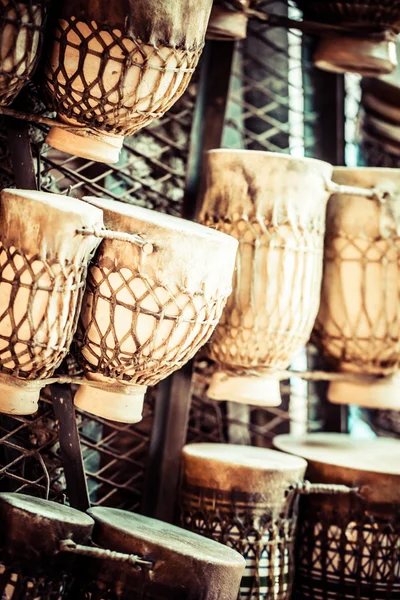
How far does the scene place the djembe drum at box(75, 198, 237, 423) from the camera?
47.9 inches

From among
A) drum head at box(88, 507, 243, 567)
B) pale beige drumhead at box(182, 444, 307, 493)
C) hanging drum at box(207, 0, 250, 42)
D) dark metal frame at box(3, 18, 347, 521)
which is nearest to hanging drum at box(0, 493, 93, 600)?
drum head at box(88, 507, 243, 567)

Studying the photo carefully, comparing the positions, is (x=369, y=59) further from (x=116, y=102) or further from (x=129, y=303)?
(x=129, y=303)

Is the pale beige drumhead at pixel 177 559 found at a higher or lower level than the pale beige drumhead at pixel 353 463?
lower

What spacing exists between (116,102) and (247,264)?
38cm

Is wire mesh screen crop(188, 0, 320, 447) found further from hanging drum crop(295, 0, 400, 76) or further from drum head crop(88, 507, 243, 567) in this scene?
drum head crop(88, 507, 243, 567)

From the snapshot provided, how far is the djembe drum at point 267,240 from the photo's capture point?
1456 mm

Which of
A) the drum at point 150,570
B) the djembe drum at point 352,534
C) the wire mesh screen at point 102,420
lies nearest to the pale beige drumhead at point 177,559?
the drum at point 150,570

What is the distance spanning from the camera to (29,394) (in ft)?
4.04

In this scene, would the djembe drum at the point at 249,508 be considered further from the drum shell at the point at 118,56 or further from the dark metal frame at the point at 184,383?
the drum shell at the point at 118,56

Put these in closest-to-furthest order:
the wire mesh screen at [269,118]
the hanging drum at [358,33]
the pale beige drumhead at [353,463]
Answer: the pale beige drumhead at [353,463] → the hanging drum at [358,33] → the wire mesh screen at [269,118]

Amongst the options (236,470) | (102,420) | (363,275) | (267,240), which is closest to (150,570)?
(236,470)

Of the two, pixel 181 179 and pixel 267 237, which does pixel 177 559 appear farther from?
pixel 181 179

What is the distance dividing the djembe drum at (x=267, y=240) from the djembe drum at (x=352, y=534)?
0.74ft

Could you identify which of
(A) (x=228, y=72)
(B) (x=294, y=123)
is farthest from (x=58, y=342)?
(B) (x=294, y=123)
